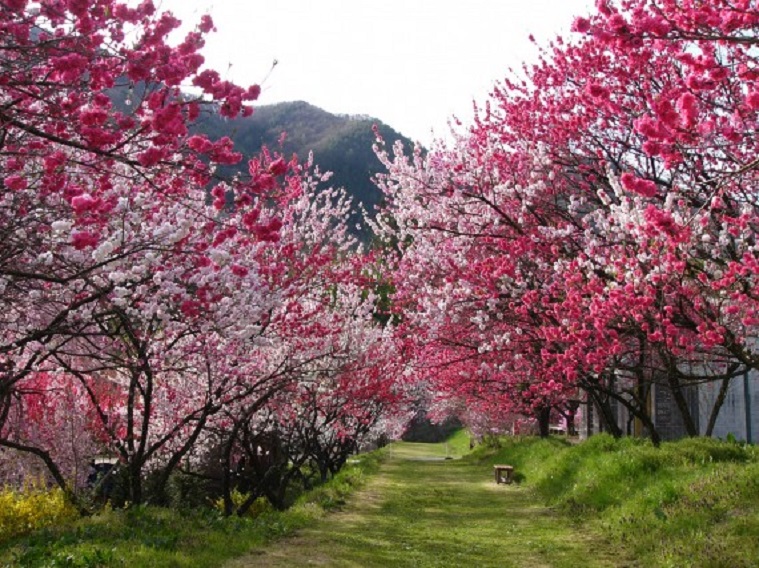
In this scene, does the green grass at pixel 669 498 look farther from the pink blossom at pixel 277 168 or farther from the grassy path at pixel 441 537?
the pink blossom at pixel 277 168

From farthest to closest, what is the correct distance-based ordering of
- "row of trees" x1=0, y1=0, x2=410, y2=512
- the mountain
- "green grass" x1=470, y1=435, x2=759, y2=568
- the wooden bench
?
the mountain < the wooden bench < "green grass" x1=470, y1=435, x2=759, y2=568 < "row of trees" x1=0, y1=0, x2=410, y2=512

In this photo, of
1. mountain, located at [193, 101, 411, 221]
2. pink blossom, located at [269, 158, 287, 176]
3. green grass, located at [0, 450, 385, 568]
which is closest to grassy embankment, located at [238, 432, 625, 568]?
green grass, located at [0, 450, 385, 568]

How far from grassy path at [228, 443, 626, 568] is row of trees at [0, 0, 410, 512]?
2.61 m

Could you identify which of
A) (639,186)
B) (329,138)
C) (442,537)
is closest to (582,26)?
(639,186)

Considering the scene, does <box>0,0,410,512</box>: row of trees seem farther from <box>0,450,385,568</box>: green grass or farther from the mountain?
the mountain

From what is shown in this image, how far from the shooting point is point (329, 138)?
Answer: 148 meters

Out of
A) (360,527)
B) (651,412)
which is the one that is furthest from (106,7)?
(651,412)

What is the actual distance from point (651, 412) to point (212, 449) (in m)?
11.2

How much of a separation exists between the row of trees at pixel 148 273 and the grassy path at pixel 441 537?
2611 millimetres

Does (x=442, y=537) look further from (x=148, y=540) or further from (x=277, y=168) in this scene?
(x=277, y=168)

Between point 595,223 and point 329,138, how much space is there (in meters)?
139

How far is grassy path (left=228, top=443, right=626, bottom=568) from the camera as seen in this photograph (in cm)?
910

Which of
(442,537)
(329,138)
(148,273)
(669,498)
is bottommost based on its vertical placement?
(442,537)

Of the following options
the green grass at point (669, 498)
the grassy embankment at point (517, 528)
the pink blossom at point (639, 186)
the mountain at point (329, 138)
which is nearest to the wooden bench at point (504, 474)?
the green grass at point (669, 498)
